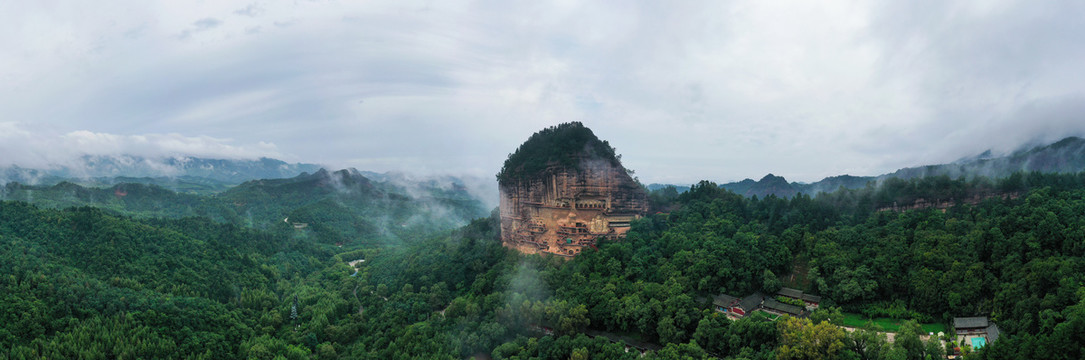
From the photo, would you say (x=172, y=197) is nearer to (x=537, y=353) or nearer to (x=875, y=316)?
(x=537, y=353)

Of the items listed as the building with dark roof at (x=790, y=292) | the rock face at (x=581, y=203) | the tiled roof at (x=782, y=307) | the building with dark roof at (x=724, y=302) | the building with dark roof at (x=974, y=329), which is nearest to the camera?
the building with dark roof at (x=974, y=329)

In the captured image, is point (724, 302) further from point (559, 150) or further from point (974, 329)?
point (559, 150)

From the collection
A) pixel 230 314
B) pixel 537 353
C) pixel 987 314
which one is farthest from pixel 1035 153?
pixel 230 314

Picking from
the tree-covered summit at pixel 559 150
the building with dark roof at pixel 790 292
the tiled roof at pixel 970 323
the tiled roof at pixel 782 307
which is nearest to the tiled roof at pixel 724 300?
the tiled roof at pixel 782 307


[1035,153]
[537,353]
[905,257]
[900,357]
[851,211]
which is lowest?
[537,353]

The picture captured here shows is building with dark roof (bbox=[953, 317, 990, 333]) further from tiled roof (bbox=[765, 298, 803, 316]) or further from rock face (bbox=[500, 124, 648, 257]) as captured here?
rock face (bbox=[500, 124, 648, 257])

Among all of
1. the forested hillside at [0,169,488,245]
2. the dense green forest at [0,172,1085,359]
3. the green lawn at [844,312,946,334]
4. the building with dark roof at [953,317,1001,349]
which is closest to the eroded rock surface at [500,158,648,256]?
the dense green forest at [0,172,1085,359]

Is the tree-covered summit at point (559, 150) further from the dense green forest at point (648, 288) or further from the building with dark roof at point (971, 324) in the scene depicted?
the building with dark roof at point (971, 324)
